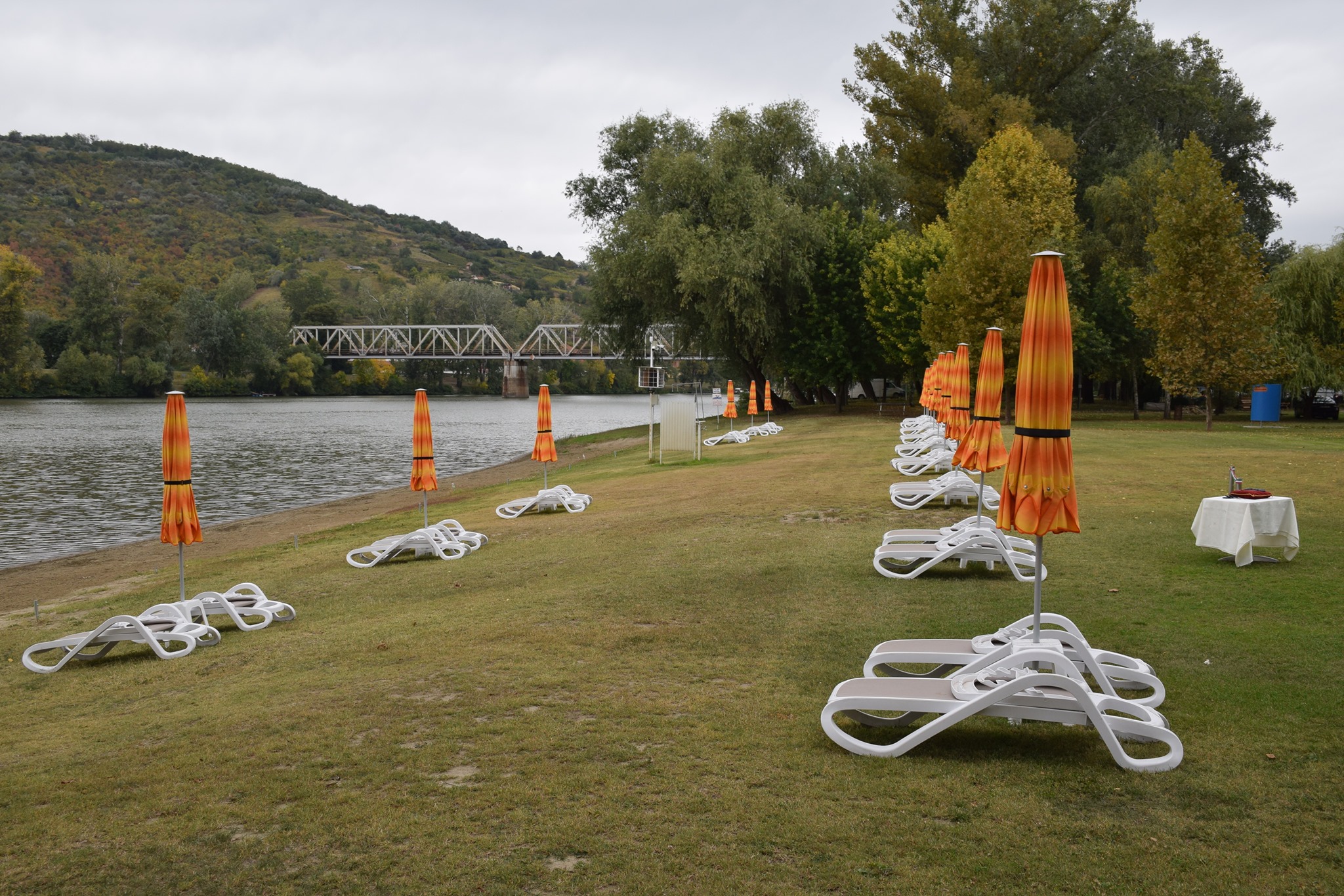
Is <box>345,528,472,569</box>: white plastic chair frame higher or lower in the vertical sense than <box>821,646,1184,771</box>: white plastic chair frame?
lower

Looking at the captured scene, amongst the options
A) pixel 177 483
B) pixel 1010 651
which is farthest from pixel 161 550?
pixel 1010 651

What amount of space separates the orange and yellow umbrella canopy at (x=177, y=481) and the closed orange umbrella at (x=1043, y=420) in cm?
797

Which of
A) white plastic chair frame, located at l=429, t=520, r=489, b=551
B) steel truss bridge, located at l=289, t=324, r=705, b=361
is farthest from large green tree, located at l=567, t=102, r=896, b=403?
steel truss bridge, located at l=289, t=324, r=705, b=361

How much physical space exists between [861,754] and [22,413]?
257 ft

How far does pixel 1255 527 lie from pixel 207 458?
39644mm

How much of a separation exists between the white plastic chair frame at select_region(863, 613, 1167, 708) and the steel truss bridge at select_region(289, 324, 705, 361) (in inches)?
4007

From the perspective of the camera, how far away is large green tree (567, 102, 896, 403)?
40.4 metres

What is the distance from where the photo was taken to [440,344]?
142000 mm

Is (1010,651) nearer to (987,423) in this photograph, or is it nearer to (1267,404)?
(987,423)

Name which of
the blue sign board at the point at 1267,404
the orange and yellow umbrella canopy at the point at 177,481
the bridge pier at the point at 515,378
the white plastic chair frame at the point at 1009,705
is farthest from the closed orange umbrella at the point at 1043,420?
the bridge pier at the point at 515,378

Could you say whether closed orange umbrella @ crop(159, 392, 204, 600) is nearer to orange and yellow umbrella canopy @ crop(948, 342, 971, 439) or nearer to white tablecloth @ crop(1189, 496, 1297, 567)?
white tablecloth @ crop(1189, 496, 1297, 567)

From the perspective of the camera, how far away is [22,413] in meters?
67.1

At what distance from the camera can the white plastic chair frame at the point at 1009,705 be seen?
4.80m

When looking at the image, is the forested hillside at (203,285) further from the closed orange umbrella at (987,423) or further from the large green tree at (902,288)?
the closed orange umbrella at (987,423)
